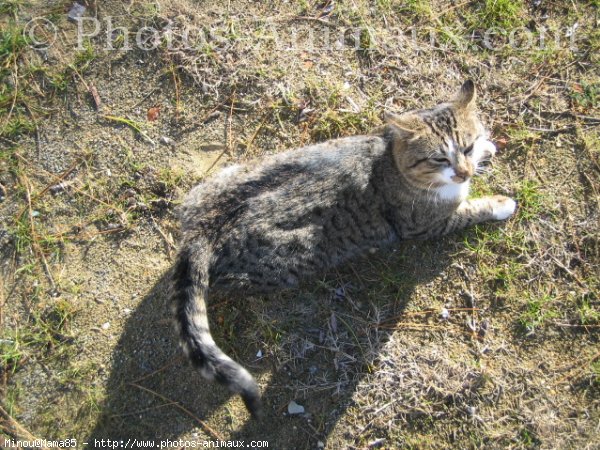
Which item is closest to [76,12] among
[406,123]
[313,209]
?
[313,209]

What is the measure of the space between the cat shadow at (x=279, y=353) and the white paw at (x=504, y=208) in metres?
0.44

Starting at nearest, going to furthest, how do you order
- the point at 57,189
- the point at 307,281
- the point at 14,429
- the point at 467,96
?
the point at 467,96 → the point at 14,429 → the point at 307,281 → the point at 57,189

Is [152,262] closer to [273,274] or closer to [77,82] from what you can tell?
[273,274]

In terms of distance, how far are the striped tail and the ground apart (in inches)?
25.0

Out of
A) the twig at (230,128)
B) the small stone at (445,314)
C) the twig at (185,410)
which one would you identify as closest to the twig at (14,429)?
the twig at (185,410)

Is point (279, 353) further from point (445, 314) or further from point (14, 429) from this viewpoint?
point (14, 429)

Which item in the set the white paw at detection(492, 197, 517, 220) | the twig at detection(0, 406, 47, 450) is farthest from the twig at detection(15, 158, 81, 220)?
the white paw at detection(492, 197, 517, 220)

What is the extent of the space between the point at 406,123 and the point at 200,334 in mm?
1919

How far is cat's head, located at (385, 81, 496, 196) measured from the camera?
310 centimetres

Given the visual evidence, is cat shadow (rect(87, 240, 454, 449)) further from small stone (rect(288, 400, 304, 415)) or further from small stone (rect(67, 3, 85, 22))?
small stone (rect(67, 3, 85, 22))

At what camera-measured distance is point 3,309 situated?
140 inches

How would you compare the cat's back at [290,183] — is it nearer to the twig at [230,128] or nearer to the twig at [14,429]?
the twig at [230,128]

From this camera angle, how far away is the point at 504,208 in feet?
11.7

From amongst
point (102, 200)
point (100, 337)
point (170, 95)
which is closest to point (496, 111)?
point (170, 95)
